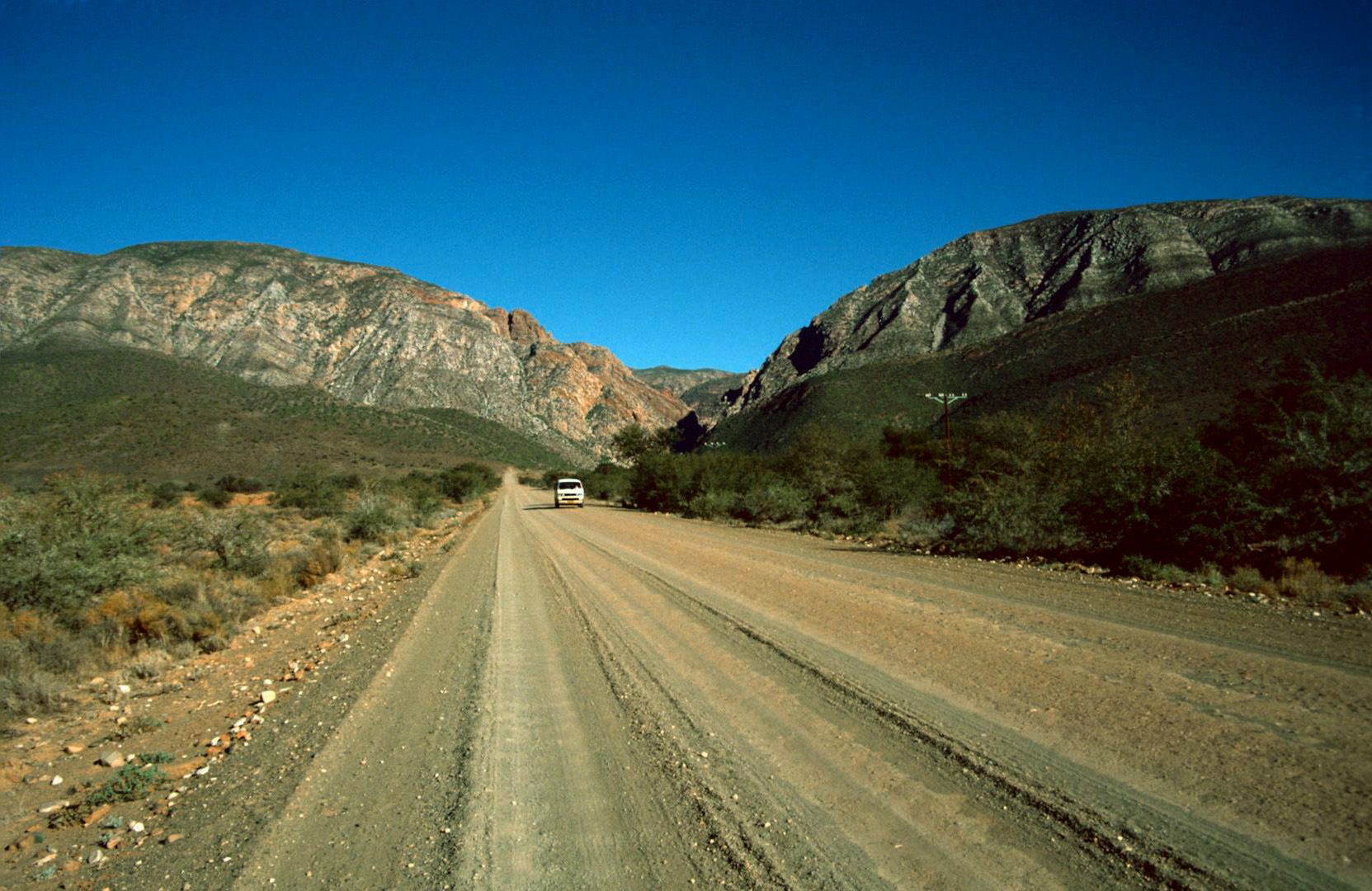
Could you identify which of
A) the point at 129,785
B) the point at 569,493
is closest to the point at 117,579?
the point at 129,785

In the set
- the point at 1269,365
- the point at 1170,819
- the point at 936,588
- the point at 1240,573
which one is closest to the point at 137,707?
the point at 1170,819

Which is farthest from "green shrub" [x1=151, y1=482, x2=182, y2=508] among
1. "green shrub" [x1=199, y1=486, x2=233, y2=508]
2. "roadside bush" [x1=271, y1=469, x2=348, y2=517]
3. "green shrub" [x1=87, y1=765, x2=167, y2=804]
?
"green shrub" [x1=87, y1=765, x2=167, y2=804]

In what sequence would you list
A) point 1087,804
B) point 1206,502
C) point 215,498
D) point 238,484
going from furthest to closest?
point 238,484 < point 215,498 < point 1206,502 < point 1087,804

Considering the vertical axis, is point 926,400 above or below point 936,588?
above

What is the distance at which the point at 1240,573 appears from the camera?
10.3 metres

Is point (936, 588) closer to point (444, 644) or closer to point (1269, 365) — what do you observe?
point (444, 644)

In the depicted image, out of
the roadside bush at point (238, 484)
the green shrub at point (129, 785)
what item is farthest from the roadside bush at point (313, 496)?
the green shrub at point (129, 785)

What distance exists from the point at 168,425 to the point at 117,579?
63.2 metres

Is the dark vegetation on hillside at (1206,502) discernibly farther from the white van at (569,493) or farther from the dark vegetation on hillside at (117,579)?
the white van at (569,493)

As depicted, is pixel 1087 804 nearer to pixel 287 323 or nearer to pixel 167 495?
pixel 167 495

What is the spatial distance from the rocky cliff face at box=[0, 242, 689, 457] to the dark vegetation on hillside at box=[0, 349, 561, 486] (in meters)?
17.7

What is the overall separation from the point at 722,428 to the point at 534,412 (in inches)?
2957

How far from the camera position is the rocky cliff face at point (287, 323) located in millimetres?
103750

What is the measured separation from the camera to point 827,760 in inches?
186
